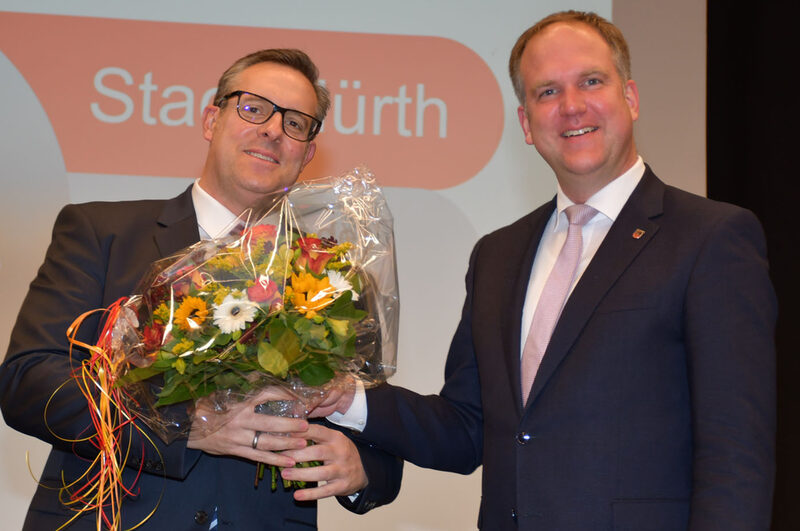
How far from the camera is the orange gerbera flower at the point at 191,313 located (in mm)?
1845

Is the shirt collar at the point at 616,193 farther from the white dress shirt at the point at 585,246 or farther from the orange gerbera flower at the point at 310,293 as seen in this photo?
the orange gerbera flower at the point at 310,293

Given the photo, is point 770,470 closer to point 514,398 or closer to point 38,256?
point 514,398

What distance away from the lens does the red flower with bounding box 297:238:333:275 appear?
6.47 ft

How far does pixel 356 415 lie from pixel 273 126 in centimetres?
96

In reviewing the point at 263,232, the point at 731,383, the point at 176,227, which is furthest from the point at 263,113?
the point at 731,383

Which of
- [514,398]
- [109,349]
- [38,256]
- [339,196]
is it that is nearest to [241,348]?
[109,349]

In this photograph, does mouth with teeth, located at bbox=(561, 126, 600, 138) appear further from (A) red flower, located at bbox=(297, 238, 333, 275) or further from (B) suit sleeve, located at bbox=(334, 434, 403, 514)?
(B) suit sleeve, located at bbox=(334, 434, 403, 514)

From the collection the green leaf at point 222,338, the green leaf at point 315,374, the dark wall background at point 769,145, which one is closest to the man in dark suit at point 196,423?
the green leaf at point 315,374

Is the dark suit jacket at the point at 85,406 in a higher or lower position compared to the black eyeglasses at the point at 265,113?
lower

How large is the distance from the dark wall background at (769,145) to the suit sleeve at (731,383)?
84.7 inches

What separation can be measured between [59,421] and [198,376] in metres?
0.51

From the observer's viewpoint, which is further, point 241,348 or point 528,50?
point 528,50

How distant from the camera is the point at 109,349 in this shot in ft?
6.58

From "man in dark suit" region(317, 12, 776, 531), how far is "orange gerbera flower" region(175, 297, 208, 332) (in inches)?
21.3
